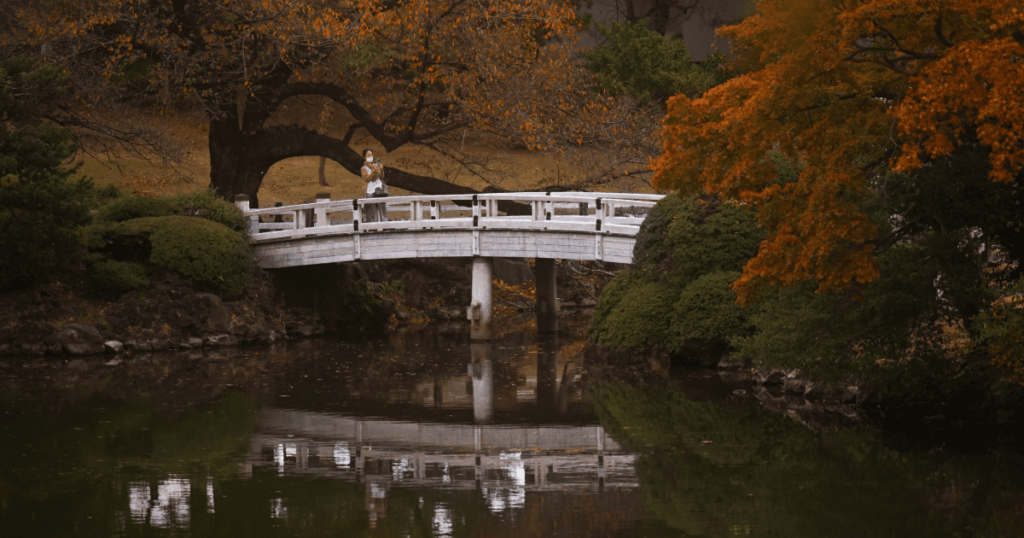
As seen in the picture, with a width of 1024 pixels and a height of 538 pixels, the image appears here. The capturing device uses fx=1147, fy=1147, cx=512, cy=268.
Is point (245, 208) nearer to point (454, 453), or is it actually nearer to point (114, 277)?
point (114, 277)

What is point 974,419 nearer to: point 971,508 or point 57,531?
point 971,508

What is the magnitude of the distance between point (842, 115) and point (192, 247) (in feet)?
45.8

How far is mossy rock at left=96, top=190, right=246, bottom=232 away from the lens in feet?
77.4

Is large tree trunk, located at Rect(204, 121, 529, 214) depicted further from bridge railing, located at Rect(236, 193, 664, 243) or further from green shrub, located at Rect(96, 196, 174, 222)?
green shrub, located at Rect(96, 196, 174, 222)

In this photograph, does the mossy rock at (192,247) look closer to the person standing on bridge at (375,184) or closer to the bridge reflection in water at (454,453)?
the person standing on bridge at (375,184)

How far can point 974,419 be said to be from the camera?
48.0ft

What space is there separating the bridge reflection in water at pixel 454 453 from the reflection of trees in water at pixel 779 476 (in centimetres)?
51

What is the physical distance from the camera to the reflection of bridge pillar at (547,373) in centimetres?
1666

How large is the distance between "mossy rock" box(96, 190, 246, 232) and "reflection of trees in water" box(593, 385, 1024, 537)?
1124 cm

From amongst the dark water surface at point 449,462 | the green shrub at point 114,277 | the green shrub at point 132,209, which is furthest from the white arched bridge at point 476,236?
the dark water surface at point 449,462

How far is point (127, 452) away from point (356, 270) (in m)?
14.3

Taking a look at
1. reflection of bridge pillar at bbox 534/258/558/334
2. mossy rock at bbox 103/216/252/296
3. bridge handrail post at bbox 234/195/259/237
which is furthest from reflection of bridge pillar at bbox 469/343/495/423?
bridge handrail post at bbox 234/195/259/237

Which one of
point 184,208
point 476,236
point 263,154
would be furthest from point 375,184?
point 263,154

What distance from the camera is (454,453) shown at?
13.4 meters
